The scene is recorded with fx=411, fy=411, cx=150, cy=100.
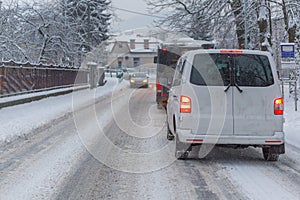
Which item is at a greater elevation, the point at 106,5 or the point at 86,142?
the point at 106,5

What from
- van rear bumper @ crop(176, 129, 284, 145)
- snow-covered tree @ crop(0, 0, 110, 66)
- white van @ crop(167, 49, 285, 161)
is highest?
snow-covered tree @ crop(0, 0, 110, 66)

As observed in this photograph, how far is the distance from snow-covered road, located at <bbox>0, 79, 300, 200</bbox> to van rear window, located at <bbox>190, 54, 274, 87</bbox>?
1.47m

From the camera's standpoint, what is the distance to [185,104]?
709 cm

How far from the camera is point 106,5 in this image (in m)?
36.2

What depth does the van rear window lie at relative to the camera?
7.10 metres

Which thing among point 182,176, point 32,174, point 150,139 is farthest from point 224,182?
point 150,139

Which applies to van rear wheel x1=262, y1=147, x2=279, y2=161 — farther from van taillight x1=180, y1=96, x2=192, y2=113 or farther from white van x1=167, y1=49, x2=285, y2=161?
van taillight x1=180, y1=96, x2=192, y2=113

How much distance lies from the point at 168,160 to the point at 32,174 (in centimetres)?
247

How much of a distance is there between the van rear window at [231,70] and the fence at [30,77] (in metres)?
11.8

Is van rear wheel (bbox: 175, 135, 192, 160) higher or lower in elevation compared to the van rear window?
lower

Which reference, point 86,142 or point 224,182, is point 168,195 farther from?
point 86,142

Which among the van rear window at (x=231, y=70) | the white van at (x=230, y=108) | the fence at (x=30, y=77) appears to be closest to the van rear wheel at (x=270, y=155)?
the white van at (x=230, y=108)

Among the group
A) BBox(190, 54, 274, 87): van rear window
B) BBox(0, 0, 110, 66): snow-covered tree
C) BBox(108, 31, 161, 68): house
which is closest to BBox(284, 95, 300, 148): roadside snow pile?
BBox(190, 54, 274, 87): van rear window

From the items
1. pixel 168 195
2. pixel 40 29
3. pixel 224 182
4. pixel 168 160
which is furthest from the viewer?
pixel 40 29
